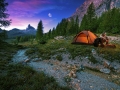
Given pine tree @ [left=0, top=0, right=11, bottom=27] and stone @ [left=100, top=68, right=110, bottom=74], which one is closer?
stone @ [left=100, top=68, right=110, bottom=74]

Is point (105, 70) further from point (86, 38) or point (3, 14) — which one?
point (3, 14)

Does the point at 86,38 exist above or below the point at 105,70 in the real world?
above

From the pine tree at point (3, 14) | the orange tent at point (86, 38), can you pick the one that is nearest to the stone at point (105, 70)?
the orange tent at point (86, 38)

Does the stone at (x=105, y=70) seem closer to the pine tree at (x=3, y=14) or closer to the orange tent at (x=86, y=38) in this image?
the orange tent at (x=86, y=38)

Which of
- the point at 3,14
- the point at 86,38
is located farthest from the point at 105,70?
the point at 3,14

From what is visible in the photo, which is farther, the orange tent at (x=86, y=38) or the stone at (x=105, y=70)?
the orange tent at (x=86, y=38)

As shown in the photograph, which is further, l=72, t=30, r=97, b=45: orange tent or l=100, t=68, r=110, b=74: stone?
l=72, t=30, r=97, b=45: orange tent

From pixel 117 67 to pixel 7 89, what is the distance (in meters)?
10.0

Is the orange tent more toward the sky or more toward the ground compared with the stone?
more toward the sky

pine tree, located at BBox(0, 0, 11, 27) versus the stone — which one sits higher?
pine tree, located at BBox(0, 0, 11, 27)

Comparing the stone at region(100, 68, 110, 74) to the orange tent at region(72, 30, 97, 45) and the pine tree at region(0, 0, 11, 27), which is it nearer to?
the orange tent at region(72, 30, 97, 45)

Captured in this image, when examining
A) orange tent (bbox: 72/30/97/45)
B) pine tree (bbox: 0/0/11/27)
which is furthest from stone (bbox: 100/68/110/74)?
pine tree (bbox: 0/0/11/27)

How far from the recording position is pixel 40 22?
5819 centimetres

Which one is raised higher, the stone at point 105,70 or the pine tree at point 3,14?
the pine tree at point 3,14
